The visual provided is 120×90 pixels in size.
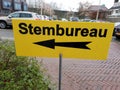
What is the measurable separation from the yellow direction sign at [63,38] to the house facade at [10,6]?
30.5m

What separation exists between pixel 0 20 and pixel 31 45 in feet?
48.3

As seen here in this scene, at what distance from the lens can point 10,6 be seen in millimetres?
34312

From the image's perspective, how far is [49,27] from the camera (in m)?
2.44

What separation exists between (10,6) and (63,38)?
112 feet

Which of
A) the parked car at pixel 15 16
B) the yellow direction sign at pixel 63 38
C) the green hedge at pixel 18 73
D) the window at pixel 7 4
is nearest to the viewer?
the yellow direction sign at pixel 63 38

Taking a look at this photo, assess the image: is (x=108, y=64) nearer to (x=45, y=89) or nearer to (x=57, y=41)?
(x=45, y=89)

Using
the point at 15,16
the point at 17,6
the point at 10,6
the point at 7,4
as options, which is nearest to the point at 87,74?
the point at 15,16

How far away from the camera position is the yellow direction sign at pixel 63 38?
2.43 metres

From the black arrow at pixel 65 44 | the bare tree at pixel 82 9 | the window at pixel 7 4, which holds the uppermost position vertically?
the black arrow at pixel 65 44

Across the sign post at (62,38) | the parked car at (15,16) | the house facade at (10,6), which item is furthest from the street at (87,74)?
the house facade at (10,6)

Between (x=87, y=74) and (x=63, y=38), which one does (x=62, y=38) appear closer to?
(x=63, y=38)

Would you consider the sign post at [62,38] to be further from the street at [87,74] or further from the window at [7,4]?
the window at [7,4]

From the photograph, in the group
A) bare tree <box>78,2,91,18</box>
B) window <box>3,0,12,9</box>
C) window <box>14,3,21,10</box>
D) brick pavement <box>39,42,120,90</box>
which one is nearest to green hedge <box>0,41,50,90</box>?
brick pavement <box>39,42,120,90</box>

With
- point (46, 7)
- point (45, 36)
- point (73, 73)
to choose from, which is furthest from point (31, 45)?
point (46, 7)
